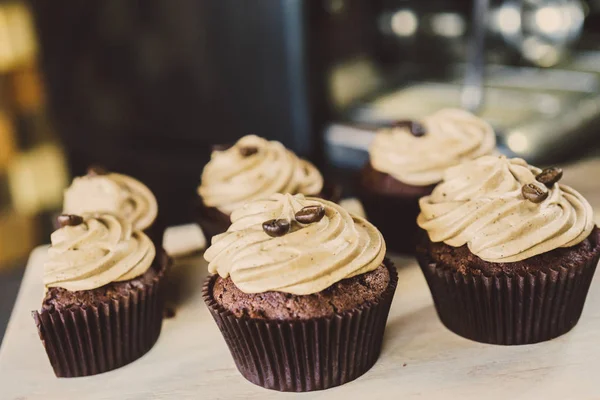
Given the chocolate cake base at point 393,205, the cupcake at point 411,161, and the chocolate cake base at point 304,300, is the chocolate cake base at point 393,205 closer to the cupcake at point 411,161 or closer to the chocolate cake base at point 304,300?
the cupcake at point 411,161

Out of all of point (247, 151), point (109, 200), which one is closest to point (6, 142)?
point (109, 200)

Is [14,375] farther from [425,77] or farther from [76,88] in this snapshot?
[425,77]

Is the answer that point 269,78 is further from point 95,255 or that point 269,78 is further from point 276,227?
point 276,227


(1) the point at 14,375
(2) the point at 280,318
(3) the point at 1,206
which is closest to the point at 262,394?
(2) the point at 280,318

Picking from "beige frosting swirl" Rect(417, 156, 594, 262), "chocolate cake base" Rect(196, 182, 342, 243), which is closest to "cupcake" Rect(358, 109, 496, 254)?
"chocolate cake base" Rect(196, 182, 342, 243)

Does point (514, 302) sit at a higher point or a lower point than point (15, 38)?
lower

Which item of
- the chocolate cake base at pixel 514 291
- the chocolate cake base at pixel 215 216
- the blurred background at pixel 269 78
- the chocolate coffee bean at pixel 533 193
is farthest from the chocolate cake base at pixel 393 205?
the blurred background at pixel 269 78
